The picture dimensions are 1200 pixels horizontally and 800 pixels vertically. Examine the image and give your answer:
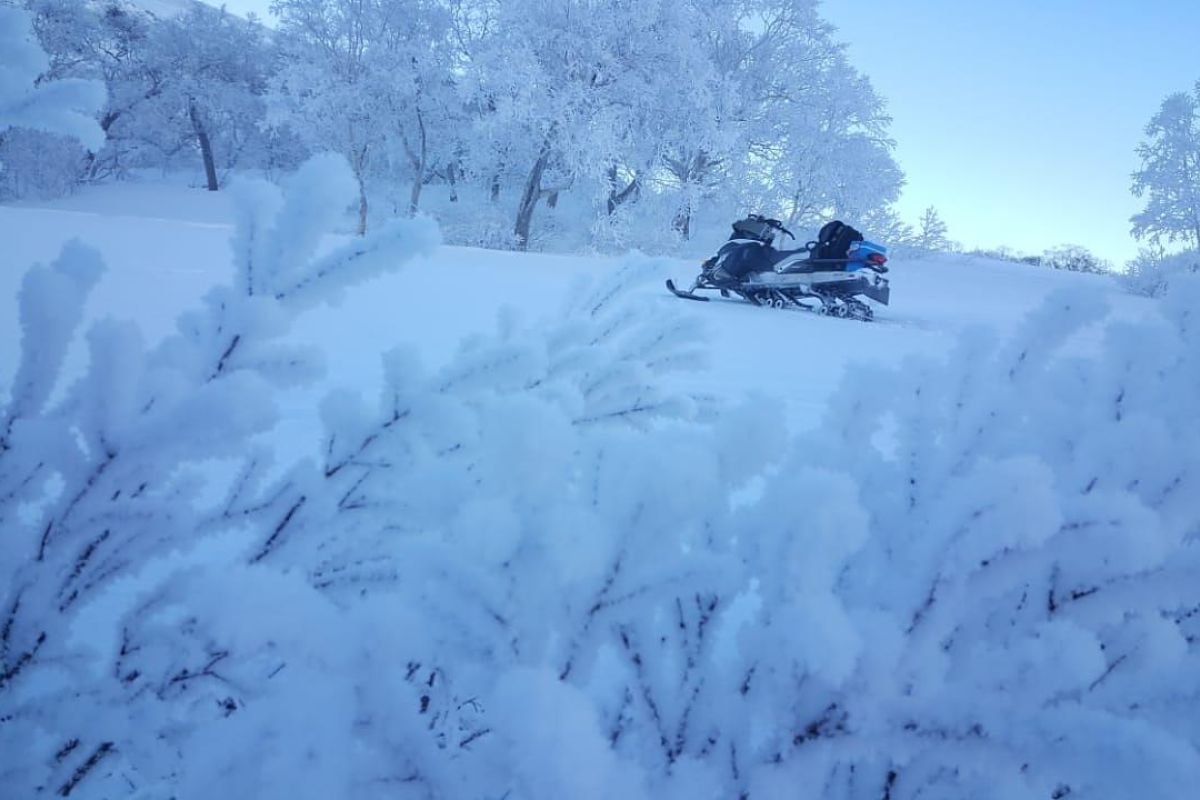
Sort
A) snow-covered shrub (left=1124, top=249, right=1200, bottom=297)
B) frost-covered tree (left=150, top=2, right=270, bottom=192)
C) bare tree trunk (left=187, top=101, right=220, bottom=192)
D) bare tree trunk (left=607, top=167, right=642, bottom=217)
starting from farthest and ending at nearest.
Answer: bare tree trunk (left=187, top=101, right=220, bottom=192), frost-covered tree (left=150, top=2, right=270, bottom=192), bare tree trunk (left=607, top=167, right=642, bottom=217), snow-covered shrub (left=1124, top=249, right=1200, bottom=297)

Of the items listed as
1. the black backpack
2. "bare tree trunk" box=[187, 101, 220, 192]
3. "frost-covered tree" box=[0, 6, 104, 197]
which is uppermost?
"bare tree trunk" box=[187, 101, 220, 192]

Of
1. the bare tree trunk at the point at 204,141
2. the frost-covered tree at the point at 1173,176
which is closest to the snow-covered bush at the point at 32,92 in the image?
the frost-covered tree at the point at 1173,176

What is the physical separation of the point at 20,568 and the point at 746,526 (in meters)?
0.60

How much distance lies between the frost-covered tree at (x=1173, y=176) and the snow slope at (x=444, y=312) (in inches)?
452

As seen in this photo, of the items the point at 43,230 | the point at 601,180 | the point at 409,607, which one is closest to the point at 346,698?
the point at 409,607

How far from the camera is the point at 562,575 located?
433mm

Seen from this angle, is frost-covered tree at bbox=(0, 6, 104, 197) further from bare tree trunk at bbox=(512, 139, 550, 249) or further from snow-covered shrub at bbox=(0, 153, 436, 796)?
bare tree trunk at bbox=(512, 139, 550, 249)

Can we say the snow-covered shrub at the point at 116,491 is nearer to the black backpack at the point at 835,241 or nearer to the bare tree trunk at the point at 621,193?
the black backpack at the point at 835,241

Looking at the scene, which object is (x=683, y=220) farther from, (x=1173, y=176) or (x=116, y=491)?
(x=116, y=491)

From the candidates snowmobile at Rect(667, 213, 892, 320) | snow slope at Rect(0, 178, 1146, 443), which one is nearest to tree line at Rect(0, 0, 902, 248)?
snowmobile at Rect(667, 213, 892, 320)

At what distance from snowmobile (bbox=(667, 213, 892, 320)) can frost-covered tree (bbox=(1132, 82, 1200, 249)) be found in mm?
11917

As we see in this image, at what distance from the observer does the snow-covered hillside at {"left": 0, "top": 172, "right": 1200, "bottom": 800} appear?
404mm

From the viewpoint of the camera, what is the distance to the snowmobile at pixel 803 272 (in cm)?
595

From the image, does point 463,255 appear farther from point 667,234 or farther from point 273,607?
point 667,234
